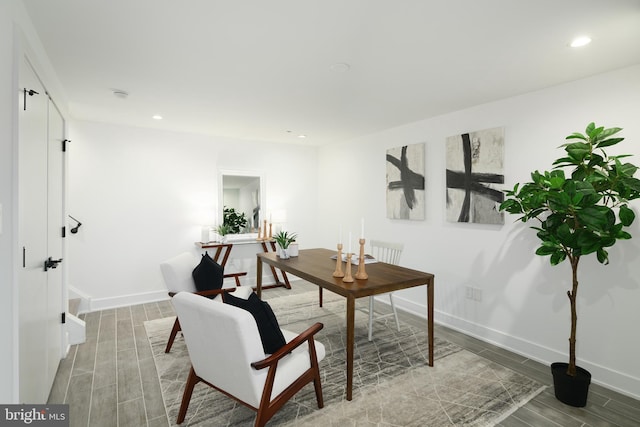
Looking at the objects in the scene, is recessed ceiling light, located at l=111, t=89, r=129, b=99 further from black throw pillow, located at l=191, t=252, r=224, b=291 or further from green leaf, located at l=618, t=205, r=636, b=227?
green leaf, located at l=618, t=205, r=636, b=227

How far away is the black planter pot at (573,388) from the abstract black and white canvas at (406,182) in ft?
6.79

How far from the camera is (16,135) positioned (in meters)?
1.57

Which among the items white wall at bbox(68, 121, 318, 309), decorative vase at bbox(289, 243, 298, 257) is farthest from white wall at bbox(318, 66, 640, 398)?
white wall at bbox(68, 121, 318, 309)

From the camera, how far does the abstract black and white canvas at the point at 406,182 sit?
399cm

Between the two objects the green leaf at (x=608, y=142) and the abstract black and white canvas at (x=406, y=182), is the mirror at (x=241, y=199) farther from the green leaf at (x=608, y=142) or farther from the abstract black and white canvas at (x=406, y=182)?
the green leaf at (x=608, y=142)

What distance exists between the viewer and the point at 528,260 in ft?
9.76

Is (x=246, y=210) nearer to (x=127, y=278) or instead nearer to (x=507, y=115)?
(x=127, y=278)

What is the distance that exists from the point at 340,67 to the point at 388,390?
7.94 feet

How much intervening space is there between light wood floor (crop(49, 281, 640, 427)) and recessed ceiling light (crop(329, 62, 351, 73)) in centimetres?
263

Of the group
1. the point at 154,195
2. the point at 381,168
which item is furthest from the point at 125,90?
the point at 381,168

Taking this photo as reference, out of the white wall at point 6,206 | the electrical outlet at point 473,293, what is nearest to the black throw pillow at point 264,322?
the white wall at point 6,206

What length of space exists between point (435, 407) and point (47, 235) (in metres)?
2.93

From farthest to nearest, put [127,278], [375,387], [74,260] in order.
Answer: [127,278]
[74,260]
[375,387]

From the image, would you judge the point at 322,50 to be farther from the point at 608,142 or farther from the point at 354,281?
the point at 608,142
